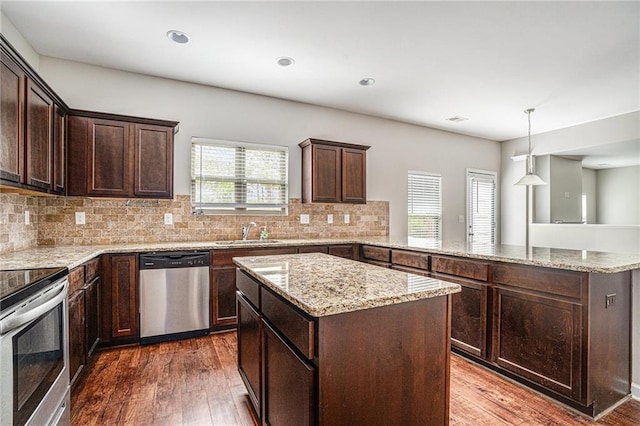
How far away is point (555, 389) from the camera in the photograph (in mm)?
2174

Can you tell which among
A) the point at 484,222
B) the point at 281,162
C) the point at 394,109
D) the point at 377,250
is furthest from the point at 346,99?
the point at 484,222

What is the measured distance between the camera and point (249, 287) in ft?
6.44

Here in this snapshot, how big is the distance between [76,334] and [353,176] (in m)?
3.41

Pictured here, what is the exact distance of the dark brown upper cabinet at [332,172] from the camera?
429 cm

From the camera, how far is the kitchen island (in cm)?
118

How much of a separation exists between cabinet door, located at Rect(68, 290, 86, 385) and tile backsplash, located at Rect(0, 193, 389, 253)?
2.64ft

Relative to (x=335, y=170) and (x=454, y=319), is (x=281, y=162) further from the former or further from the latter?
(x=454, y=319)

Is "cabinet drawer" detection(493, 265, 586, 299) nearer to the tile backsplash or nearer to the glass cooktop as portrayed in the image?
the tile backsplash

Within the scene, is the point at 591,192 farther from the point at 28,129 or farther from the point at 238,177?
the point at 28,129

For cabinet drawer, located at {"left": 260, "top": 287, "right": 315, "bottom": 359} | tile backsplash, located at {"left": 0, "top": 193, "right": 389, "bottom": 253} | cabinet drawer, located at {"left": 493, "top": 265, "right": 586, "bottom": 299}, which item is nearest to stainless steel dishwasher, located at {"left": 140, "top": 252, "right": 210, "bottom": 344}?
tile backsplash, located at {"left": 0, "top": 193, "right": 389, "bottom": 253}

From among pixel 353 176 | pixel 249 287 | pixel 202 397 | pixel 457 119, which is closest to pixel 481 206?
pixel 457 119

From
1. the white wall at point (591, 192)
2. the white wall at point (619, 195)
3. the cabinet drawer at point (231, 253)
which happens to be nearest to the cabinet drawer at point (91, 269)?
the cabinet drawer at point (231, 253)

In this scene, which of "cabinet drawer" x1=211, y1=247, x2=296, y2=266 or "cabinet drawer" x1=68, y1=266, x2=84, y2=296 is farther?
"cabinet drawer" x1=211, y1=247, x2=296, y2=266

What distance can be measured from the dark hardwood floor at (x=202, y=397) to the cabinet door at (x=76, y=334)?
0.60 feet
